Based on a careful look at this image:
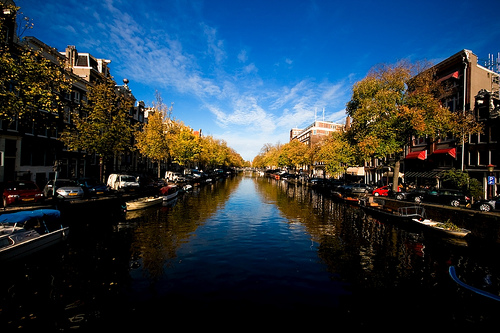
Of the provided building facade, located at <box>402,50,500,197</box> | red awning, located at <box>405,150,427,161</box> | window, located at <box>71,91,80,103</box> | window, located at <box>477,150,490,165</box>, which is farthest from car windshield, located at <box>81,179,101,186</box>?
window, located at <box>477,150,490,165</box>

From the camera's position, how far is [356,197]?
35.1m

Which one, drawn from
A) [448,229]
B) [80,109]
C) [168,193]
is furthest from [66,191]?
[448,229]

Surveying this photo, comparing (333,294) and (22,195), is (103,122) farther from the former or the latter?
(333,294)

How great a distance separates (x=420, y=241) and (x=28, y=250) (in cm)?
2291

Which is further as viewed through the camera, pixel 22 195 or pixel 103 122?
pixel 103 122

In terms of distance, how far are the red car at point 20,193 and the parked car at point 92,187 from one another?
4.92m

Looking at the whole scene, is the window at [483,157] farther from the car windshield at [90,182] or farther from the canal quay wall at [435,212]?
the car windshield at [90,182]

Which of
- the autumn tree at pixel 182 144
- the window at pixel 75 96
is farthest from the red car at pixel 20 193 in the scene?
the autumn tree at pixel 182 144

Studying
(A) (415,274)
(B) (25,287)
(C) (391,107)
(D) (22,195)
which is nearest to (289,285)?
(A) (415,274)

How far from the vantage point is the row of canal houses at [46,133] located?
2744 cm

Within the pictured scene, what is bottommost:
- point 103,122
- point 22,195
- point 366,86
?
point 22,195

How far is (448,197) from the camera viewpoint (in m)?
25.0

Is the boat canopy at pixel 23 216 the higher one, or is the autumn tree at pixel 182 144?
the autumn tree at pixel 182 144

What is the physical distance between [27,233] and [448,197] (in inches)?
1335
